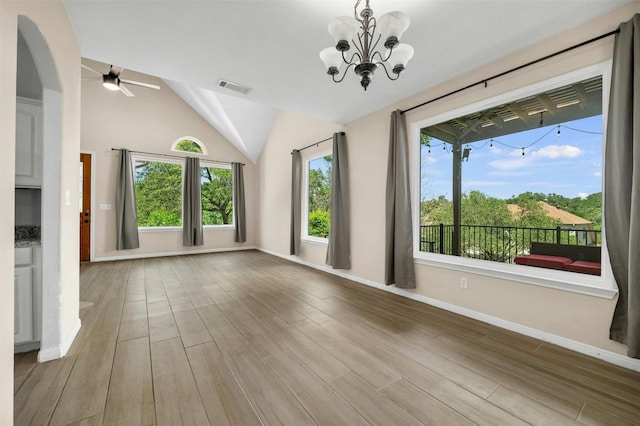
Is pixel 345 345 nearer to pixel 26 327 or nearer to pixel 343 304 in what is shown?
pixel 343 304

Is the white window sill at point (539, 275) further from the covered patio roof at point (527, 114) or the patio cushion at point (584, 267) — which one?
the covered patio roof at point (527, 114)

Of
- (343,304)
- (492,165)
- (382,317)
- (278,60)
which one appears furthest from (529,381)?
(278,60)

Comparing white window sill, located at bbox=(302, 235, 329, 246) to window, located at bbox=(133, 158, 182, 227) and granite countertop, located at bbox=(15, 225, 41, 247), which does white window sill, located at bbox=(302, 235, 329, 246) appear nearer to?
window, located at bbox=(133, 158, 182, 227)

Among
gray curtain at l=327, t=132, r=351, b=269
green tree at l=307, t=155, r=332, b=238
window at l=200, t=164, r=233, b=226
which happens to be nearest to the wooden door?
window at l=200, t=164, r=233, b=226

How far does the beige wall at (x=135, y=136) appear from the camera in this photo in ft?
18.1

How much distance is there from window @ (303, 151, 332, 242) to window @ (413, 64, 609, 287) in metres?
2.08

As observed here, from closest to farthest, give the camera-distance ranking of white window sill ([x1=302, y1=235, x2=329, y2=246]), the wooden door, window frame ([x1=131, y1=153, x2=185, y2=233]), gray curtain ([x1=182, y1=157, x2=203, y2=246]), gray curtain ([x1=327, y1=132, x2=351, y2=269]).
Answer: gray curtain ([x1=327, y1=132, x2=351, y2=269]) → white window sill ([x1=302, y1=235, x2=329, y2=246]) → the wooden door → window frame ([x1=131, y1=153, x2=185, y2=233]) → gray curtain ([x1=182, y1=157, x2=203, y2=246])

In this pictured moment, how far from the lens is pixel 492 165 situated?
2926mm

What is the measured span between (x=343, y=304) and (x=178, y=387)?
1877mm

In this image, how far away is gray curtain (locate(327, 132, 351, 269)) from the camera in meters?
4.20

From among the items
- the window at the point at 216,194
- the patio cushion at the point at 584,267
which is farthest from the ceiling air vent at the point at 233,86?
the window at the point at 216,194

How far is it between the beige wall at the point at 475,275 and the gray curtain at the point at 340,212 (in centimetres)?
10

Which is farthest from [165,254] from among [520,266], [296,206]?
[520,266]

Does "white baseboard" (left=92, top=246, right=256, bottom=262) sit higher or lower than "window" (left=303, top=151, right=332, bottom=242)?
lower
